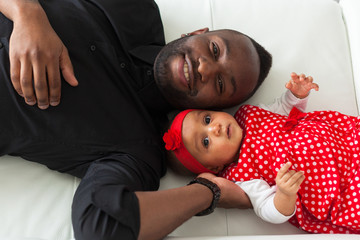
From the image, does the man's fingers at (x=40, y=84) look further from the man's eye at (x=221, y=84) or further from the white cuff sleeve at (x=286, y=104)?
the white cuff sleeve at (x=286, y=104)

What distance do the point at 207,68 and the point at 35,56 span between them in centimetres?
47

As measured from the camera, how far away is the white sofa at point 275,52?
1.08 meters

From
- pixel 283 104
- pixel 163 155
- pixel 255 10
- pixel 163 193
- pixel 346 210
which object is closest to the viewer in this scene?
pixel 163 193

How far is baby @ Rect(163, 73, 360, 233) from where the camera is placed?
3.41ft

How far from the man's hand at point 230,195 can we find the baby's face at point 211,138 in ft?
0.23

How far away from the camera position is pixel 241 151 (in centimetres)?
113

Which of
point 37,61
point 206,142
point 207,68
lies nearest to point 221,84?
point 207,68

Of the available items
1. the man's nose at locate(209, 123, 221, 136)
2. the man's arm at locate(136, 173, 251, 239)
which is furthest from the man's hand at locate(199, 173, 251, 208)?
the man's nose at locate(209, 123, 221, 136)

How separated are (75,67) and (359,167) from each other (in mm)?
875

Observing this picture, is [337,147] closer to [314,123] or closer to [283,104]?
[314,123]

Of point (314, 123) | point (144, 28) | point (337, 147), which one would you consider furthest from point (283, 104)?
point (144, 28)

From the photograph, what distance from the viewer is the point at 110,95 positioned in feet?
3.51

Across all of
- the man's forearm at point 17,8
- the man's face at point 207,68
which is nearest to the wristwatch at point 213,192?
the man's face at point 207,68

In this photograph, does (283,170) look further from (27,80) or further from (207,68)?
(27,80)
